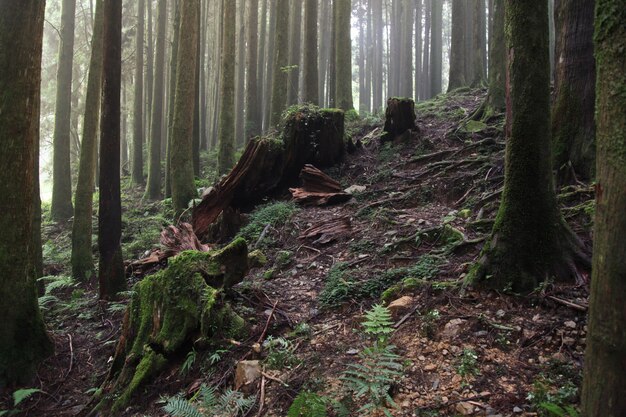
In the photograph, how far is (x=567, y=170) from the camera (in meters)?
5.49

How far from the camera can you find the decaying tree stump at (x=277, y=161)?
9.11 m

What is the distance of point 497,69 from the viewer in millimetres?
10430

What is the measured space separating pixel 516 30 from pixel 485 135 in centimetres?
549

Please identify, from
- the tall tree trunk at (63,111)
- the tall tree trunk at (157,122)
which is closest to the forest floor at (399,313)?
the tall tree trunk at (63,111)

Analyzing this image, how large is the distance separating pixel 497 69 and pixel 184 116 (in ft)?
24.3

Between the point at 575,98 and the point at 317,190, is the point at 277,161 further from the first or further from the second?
the point at 575,98

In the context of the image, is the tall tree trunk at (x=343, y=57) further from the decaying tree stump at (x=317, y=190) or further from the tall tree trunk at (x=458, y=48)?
the decaying tree stump at (x=317, y=190)

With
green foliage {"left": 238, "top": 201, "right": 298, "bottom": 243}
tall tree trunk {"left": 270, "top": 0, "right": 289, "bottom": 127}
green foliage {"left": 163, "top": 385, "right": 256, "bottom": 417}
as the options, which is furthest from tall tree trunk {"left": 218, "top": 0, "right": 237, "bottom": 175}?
green foliage {"left": 163, "top": 385, "right": 256, "bottom": 417}

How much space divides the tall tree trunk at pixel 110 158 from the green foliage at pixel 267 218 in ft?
7.19

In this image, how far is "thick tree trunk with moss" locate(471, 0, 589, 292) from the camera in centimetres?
394

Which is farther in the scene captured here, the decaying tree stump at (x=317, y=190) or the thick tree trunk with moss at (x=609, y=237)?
the decaying tree stump at (x=317, y=190)

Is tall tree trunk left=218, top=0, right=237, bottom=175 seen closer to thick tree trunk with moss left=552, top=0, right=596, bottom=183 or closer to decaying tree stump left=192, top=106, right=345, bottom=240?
decaying tree stump left=192, top=106, right=345, bottom=240

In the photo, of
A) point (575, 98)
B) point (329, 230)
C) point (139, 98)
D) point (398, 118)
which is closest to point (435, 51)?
point (139, 98)

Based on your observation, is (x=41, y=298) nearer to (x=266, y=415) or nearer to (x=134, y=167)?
(x=266, y=415)
